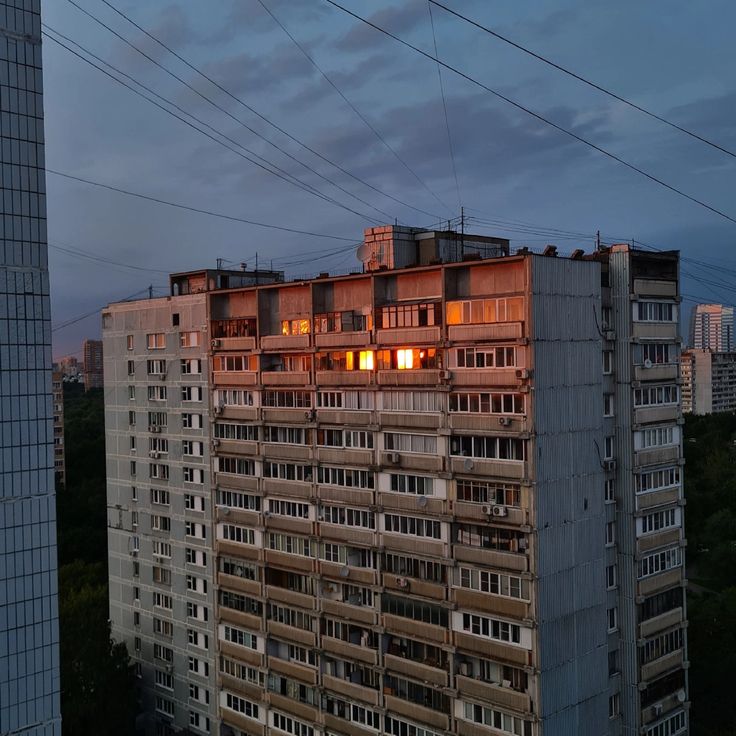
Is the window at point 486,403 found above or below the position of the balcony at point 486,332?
below

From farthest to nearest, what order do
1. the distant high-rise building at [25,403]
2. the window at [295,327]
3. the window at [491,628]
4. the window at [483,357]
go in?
the window at [295,327]
the window at [483,357]
the window at [491,628]
the distant high-rise building at [25,403]

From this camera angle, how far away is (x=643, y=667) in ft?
77.0

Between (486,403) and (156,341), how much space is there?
52.4ft

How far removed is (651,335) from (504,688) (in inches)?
434

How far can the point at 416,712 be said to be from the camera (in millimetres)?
24031

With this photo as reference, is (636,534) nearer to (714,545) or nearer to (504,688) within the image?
(504,688)

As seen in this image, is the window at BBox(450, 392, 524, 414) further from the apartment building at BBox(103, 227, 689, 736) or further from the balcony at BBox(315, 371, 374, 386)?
the balcony at BBox(315, 371, 374, 386)

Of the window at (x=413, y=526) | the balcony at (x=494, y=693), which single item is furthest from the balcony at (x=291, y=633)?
the balcony at (x=494, y=693)

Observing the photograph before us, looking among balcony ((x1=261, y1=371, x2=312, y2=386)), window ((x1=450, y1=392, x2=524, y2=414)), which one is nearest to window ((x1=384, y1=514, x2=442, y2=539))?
window ((x1=450, y1=392, x2=524, y2=414))

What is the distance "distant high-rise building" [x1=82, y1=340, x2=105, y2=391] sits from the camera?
139750 mm

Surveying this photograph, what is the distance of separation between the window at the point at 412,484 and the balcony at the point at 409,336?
4.11 meters

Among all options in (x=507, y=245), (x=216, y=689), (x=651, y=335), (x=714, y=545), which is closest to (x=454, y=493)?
(x=651, y=335)

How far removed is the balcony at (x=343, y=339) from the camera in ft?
84.7

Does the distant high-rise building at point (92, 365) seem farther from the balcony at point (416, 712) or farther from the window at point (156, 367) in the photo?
the balcony at point (416, 712)
